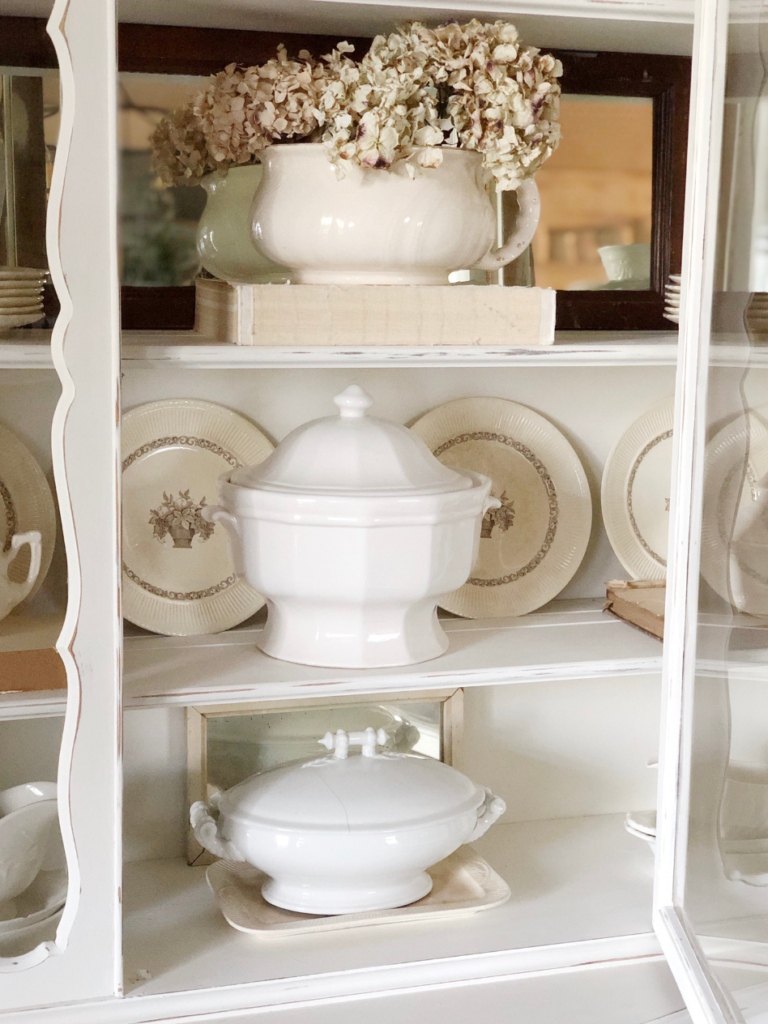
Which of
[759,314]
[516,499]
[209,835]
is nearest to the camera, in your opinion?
[759,314]

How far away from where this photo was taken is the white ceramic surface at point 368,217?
4.11 ft

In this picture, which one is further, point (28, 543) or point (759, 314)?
point (28, 543)

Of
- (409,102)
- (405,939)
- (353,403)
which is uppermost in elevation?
(409,102)

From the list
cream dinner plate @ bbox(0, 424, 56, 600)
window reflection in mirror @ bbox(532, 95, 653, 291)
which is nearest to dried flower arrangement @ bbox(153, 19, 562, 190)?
window reflection in mirror @ bbox(532, 95, 653, 291)

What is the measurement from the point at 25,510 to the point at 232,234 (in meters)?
0.46

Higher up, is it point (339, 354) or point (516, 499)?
point (339, 354)

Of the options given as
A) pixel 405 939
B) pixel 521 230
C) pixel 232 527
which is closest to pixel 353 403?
pixel 232 527

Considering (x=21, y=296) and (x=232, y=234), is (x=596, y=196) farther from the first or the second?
(x=21, y=296)

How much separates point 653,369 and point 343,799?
76cm

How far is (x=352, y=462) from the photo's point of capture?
131 cm

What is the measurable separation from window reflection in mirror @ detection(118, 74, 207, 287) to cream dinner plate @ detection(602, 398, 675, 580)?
0.64 metres

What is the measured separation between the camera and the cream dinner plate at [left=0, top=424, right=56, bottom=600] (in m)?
1.14

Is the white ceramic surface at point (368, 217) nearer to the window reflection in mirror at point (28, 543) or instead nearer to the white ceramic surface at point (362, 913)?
the window reflection in mirror at point (28, 543)

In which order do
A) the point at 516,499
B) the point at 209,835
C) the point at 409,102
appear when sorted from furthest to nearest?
the point at 516,499, the point at 209,835, the point at 409,102
